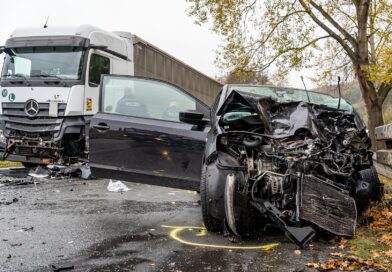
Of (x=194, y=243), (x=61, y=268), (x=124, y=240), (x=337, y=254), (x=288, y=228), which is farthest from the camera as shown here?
(x=124, y=240)

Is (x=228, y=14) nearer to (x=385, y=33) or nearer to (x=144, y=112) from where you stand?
(x=385, y=33)

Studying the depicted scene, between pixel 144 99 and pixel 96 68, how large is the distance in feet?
14.5

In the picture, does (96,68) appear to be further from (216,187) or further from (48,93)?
(216,187)

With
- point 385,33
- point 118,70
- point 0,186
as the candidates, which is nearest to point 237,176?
point 0,186

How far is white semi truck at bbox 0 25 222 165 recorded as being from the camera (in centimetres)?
915

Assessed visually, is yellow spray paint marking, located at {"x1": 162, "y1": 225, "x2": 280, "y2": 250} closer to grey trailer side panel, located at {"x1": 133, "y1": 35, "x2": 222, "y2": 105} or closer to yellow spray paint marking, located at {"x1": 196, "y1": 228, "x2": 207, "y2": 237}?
yellow spray paint marking, located at {"x1": 196, "y1": 228, "x2": 207, "y2": 237}

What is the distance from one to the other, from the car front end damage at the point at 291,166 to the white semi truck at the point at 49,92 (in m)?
5.13

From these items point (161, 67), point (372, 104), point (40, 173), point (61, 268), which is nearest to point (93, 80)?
point (40, 173)

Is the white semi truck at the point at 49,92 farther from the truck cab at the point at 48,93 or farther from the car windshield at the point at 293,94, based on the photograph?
the car windshield at the point at 293,94

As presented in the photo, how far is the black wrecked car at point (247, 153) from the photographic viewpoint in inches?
158

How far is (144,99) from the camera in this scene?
5.72m

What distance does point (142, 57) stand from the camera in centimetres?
1205

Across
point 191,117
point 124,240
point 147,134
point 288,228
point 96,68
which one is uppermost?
point 96,68

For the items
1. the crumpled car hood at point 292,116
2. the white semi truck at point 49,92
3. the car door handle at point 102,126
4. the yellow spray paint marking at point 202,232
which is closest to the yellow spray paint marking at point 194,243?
the yellow spray paint marking at point 202,232
